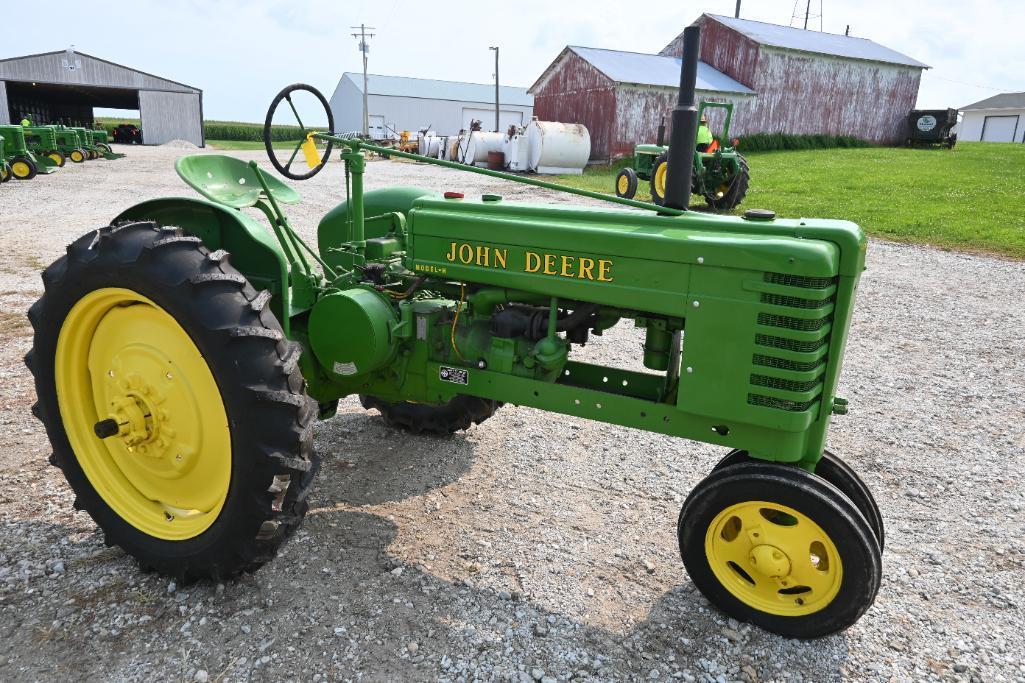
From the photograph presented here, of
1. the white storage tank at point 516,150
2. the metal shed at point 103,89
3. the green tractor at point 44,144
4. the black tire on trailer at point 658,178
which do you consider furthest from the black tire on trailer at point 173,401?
the metal shed at point 103,89

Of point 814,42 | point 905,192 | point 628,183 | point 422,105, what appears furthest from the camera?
point 422,105

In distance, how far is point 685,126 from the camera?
273 cm

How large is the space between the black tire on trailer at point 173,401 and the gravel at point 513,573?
0.75ft

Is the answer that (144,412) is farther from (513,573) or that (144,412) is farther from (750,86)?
(750,86)

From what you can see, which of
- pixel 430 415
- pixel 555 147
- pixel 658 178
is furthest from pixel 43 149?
pixel 430 415

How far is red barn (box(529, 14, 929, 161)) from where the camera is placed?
24703 millimetres

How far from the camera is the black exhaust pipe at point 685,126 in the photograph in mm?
2666

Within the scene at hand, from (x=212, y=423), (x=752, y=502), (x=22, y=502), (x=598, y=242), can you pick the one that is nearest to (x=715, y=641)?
(x=752, y=502)

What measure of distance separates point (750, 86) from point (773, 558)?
26859 millimetres

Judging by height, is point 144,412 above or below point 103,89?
below

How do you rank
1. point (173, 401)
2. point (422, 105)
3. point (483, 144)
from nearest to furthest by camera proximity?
point (173, 401) < point (483, 144) < point (422, 105)

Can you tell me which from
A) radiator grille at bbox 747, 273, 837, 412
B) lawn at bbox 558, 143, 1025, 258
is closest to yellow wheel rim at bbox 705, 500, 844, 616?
radiator grille at bbox 747, 273, 837, 412

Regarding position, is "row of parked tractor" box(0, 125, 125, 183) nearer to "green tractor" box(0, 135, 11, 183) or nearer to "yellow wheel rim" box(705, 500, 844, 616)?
"green tractor" box(0, 135, 11, 183)

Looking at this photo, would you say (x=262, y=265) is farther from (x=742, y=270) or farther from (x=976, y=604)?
(x=976, y=604)
